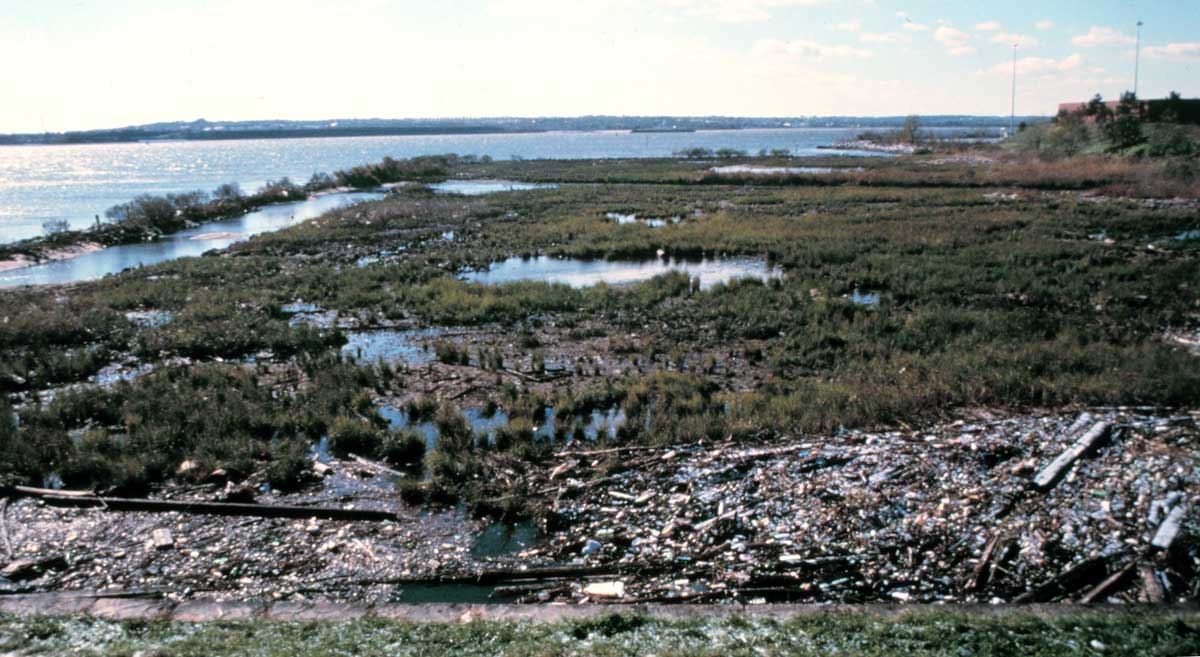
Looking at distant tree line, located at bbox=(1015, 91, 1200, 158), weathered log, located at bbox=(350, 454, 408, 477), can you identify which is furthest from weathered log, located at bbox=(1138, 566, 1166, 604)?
distant tree line, located at bbox=(1015, 91, 1200, 158)

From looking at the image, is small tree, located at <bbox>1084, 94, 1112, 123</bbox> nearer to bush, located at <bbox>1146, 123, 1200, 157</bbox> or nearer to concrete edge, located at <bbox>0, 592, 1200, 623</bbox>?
bush, located at <bbox>1146, 123, 1200, 157</bbox>

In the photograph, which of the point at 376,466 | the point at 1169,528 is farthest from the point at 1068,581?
the point at 376,466

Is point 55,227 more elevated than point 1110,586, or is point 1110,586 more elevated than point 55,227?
point 55,227

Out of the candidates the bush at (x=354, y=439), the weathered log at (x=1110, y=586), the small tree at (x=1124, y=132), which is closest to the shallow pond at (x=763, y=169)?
the small tree at (x=1124, y=132)

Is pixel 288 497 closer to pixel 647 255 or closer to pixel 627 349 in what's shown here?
pixel 627 349

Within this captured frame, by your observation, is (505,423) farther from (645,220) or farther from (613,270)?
(645,220)

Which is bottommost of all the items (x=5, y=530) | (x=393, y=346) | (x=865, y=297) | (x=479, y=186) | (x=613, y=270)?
(x=5, y=530)
